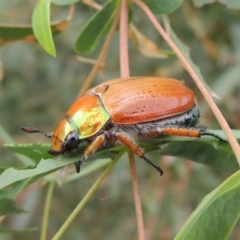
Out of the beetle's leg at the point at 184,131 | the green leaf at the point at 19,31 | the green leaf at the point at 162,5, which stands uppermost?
the green leaf at the point at 162,5

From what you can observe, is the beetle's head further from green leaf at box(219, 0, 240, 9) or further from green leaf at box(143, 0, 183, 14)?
green leaf at box(219, 0, 240, 9)

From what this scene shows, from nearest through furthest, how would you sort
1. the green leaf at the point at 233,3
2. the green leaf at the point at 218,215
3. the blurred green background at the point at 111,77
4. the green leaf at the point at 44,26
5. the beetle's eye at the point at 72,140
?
1. the green leaf at the point at 218,215
2. the green leaf at the point at 44,26
3. the beetle's eye at the point at 72,140
4. the green leaf at the point at 233,3
5. the blurred green background at the point at 111,77

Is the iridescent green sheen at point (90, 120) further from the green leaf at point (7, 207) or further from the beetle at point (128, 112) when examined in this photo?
the green leaf at point (7, 207)

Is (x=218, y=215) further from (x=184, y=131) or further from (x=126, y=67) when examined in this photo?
(x=126, y=67)

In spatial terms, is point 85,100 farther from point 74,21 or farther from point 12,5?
point 12,5

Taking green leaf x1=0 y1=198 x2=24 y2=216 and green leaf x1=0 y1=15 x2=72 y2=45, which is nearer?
green leaf x1=0 y1=198 x2=24 y2=216

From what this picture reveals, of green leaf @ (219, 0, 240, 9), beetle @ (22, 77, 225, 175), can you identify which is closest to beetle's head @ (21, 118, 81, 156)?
beetle @ (22, 77, 225, 175)

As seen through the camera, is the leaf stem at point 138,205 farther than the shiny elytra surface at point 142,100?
No

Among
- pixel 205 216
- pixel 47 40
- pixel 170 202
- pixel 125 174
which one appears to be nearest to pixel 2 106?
pixel 125 174

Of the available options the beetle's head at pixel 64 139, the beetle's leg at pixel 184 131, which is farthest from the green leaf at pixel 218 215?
the beetle's head at pixel 64 139
